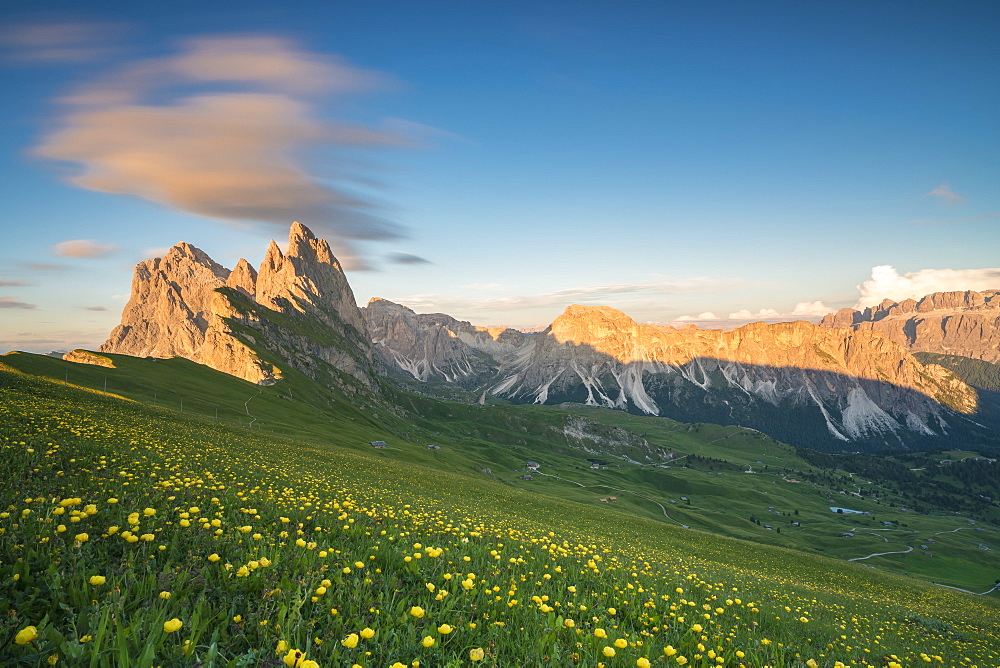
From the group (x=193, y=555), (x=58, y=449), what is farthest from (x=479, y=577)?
(x=58, y=449)

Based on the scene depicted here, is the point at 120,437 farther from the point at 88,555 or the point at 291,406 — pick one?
the point at 291,406

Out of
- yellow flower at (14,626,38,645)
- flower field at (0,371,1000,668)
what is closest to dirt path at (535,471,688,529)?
flower field at (0,371,1000,668)

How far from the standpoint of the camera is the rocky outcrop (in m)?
98.9

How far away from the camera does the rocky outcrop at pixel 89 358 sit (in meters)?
98.9

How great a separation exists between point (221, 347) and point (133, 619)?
219531 mm

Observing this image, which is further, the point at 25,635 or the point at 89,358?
the point at 89,358

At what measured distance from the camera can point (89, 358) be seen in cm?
10550

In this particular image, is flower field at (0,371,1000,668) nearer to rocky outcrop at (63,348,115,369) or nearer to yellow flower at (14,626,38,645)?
yellow flower at (14,626,38,645)

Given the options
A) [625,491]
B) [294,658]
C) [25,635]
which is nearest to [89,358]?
[25,635]

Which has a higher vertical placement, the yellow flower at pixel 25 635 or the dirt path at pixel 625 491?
the yellow flower at pixel 25 635

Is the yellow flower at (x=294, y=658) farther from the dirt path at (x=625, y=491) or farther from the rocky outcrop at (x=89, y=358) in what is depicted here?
the rocky outcrop at (x=89, y=358)

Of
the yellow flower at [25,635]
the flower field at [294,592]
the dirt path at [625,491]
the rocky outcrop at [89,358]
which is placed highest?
the rocky outcrop at [89,358]

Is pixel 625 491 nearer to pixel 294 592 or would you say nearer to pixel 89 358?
pixel 89 358

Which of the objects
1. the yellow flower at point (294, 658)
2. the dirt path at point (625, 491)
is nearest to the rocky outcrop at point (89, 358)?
the yellow flower at point (294, 658)
